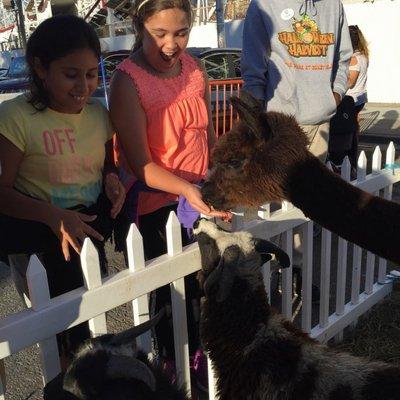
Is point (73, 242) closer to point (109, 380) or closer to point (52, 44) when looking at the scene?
point (109, 380)

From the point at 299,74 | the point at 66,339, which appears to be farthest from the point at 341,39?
the point at 66,339

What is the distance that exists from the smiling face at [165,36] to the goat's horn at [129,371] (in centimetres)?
154

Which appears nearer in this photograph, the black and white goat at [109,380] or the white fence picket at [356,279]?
the black and white goat at [109,380]

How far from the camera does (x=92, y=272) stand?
1.96 metres

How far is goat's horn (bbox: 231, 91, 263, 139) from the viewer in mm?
1968

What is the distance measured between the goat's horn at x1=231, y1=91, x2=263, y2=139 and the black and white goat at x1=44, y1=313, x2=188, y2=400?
1034mm

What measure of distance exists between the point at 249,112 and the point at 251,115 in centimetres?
2

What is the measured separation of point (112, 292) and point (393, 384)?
1.18 meters

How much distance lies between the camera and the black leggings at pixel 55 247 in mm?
2070

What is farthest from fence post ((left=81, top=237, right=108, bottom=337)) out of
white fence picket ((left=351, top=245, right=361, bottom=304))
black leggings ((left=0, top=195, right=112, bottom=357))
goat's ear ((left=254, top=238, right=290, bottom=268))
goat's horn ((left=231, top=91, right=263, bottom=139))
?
white fence picket ((left=351, top=245, right=361, bottom=304))

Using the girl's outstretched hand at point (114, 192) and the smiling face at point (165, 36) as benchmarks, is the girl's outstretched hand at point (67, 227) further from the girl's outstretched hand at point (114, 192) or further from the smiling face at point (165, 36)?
the smiling face at point (165, 36)

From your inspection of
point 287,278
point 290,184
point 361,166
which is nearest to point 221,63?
point 361,166

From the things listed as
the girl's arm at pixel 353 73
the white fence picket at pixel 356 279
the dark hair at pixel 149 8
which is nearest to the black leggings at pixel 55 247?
the dark hair at pixel 149 8

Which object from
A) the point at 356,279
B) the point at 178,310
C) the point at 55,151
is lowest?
the point at 356,279
